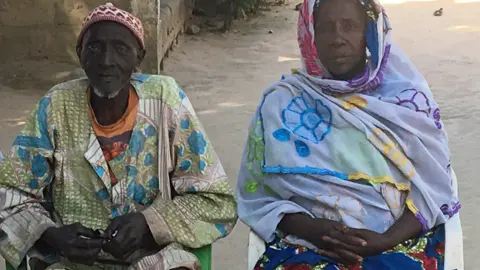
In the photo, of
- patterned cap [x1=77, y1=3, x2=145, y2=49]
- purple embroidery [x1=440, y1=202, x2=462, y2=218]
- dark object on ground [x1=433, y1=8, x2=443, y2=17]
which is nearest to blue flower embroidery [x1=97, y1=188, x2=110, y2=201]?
patterned cap [x1=77, y1=3, x2=145, y2=49]

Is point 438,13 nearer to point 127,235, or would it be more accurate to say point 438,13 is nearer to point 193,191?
point 193,191

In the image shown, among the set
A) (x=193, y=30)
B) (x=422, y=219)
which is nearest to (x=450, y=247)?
(x=422, y=219)

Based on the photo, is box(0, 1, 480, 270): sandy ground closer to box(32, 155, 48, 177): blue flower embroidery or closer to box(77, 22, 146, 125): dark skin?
box(32, 155, 48, 177): blue flower embroidery

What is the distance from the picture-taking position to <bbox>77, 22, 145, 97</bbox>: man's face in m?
2.71

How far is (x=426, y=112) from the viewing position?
287cm

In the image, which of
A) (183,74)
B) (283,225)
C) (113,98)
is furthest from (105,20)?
(183,74)

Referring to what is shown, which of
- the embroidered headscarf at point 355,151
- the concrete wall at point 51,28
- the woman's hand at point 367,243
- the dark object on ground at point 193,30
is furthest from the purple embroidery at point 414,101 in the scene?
the dark object on ground at point 193,30

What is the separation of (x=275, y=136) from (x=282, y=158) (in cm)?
9

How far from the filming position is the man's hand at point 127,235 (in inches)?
104

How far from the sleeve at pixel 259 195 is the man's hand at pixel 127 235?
38cm

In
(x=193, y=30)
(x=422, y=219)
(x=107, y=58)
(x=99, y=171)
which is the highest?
(x=107, y=58)

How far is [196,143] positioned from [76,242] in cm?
55

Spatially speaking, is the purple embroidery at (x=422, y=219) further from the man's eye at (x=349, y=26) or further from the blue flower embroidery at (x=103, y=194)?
the blue flower embroidery at (x=103, y=194)

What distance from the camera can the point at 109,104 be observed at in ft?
9.25
